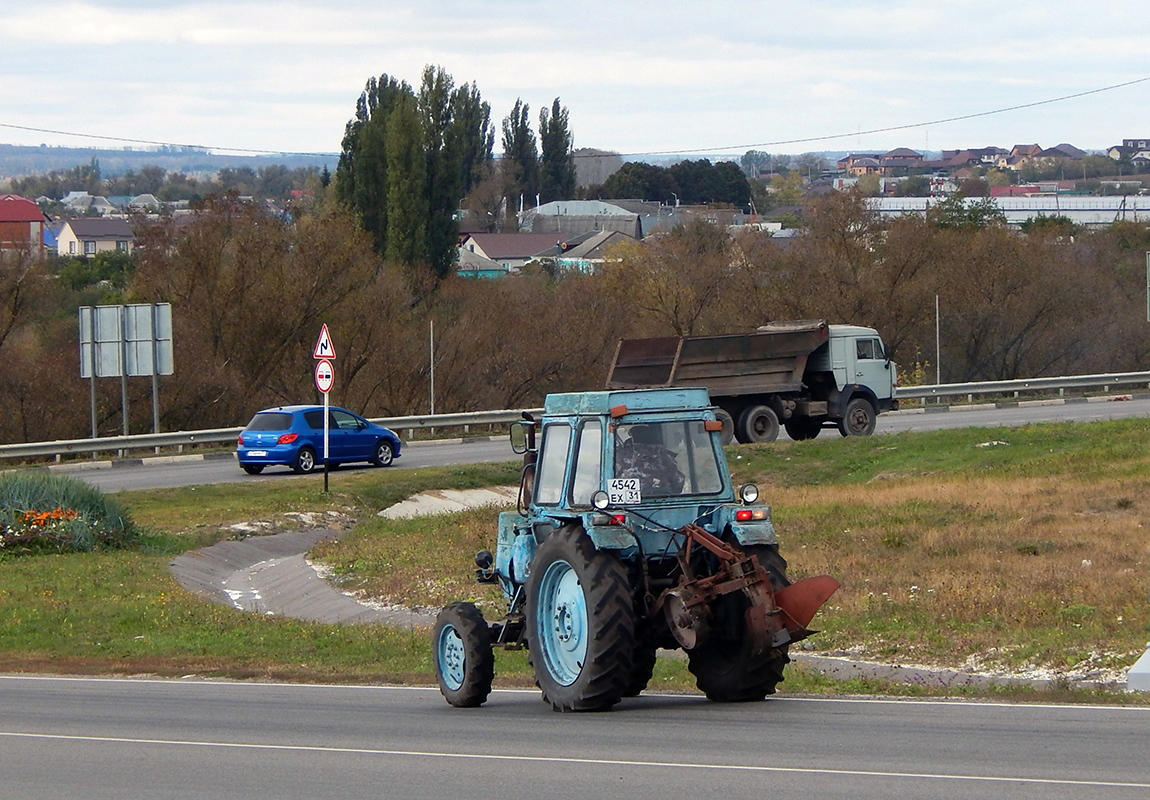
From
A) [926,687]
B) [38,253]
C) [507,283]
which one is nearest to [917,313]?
[507,283]

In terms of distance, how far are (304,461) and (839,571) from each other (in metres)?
19.6

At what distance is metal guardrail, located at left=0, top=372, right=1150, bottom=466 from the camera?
38625 millimetres

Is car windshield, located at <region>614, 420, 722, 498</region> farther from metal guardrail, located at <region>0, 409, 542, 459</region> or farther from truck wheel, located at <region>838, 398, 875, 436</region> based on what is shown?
truck wheel, located at <region>838, 398, 875, 436</region>

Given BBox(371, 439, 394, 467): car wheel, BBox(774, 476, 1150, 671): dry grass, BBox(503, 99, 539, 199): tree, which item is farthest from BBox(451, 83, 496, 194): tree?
BBox(774, 476, 1150, 671): dry grass

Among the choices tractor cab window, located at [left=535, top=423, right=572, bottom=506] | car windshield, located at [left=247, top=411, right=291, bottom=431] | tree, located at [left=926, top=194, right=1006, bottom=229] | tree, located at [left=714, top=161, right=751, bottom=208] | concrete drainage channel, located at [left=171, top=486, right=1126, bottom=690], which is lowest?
concrete drainage channel, located at [left=171, top=486, right=1126, bottom=690]

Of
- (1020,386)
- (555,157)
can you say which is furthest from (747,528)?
(555,157)

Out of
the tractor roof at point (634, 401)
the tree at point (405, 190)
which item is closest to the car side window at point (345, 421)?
the tractor roof at point (634, 401)

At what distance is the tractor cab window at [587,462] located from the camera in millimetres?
Answer: 11016

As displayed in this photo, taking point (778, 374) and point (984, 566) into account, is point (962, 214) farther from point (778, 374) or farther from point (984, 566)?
point (984, 566)

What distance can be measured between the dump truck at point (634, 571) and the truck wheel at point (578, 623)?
10mm

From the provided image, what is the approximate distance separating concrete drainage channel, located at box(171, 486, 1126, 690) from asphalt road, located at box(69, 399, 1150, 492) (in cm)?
514

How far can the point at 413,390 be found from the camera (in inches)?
2202

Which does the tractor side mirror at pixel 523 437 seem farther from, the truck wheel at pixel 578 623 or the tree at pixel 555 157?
the tree at pixel 555 157

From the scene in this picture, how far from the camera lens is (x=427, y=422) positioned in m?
45.5
